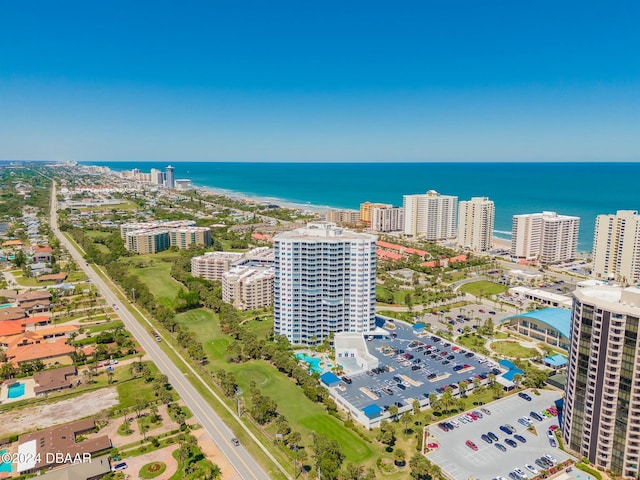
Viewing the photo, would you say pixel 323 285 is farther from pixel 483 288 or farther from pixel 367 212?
pixel 367 212

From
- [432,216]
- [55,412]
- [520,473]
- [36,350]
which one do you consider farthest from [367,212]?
[520,473]

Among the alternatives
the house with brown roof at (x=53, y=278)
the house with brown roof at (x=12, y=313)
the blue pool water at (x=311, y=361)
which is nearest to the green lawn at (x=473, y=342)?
the blue pool water at (x=311, y=361)

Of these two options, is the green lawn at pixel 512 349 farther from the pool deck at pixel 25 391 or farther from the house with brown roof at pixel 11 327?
the house with brown roof at pixel 11 327

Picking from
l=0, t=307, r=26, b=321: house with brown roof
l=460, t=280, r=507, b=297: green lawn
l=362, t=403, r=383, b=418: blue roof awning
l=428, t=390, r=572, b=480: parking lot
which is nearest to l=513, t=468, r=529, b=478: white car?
l=428, t=390, r=572, b=480: parking lot

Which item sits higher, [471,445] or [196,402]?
[471,445]

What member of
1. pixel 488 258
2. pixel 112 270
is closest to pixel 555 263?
pixel 488 258
